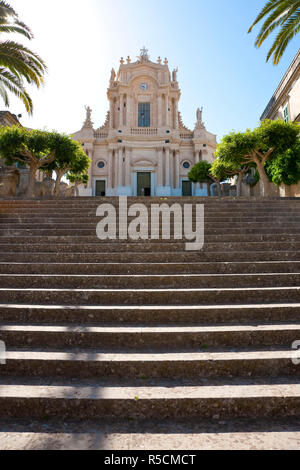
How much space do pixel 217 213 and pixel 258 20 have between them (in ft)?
20.9

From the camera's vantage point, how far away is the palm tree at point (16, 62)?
914 cm

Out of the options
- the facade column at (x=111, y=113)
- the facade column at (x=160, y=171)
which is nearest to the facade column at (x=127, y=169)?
the facade column at (x=160, y=171)

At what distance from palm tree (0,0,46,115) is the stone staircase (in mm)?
7599

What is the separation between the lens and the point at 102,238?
6.57 meters

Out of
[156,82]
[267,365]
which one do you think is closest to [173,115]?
[156,82]

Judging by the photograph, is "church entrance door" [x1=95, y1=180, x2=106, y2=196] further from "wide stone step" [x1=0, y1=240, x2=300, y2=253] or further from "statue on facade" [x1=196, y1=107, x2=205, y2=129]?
"wide stone step" [x1=0, y1=240, x2=300, y2=253]

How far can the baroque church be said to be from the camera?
2981cm

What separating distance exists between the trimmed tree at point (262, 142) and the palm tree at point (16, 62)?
372 inches

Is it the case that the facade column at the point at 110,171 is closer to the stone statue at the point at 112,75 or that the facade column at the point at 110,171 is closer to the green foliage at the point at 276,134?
the stone statue at the point at 112,75


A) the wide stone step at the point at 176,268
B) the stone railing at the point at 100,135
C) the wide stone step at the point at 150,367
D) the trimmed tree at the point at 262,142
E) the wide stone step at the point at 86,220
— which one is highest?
the stone railing at the point at 100,135

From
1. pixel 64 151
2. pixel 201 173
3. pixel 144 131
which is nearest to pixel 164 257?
pixel 64 151

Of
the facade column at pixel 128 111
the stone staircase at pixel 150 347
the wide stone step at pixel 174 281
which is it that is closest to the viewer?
the stone staircase at pixel 150 347

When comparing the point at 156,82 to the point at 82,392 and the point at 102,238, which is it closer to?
the point at 102,238

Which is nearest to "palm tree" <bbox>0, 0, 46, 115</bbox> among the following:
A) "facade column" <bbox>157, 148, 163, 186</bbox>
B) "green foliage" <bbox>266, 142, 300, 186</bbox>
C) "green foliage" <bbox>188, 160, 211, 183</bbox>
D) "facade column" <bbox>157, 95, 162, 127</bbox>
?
"green foliage" <bbox>266, 142, 300, 186</bbox>
